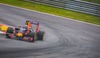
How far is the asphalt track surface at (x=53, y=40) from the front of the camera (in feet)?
39.9

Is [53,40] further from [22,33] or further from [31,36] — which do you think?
[22,33]

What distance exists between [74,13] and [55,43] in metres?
8.88

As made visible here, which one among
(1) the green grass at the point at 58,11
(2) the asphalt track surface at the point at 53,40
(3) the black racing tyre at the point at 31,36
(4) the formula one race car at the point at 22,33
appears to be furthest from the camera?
(1) the green grass at the point at 58,11

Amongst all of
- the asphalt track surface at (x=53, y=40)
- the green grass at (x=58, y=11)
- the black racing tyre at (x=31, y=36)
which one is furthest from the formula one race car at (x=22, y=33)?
the green grass at (x=58, y=11)

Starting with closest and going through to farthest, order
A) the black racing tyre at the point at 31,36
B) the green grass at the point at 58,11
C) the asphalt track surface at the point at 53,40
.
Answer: the asphalt track surface at the point at 53,40 < the black racing tyre at the point at 31,36 < the green grass at the point at 58,11

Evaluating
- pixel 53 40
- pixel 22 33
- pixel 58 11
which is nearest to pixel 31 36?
pixel 22 33

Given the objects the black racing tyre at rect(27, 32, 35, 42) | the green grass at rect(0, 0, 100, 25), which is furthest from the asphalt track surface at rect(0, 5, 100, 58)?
the green grass at rect(0, 0, 100, 25)

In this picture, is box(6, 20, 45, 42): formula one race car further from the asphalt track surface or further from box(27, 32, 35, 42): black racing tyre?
the asphalt track surface

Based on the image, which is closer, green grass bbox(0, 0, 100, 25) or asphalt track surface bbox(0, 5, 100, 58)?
asphalt track surface bbox(0, 5, 100, 58)

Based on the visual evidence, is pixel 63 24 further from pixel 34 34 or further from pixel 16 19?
pixel 34 34

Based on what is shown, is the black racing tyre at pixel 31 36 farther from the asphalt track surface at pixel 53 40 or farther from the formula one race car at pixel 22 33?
the asphalt track surface at pixel 53 40

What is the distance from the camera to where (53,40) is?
15.0m

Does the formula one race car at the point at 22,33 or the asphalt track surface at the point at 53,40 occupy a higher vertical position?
the formula one race car at the point at 22,33

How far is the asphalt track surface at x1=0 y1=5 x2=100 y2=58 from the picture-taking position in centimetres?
1216
